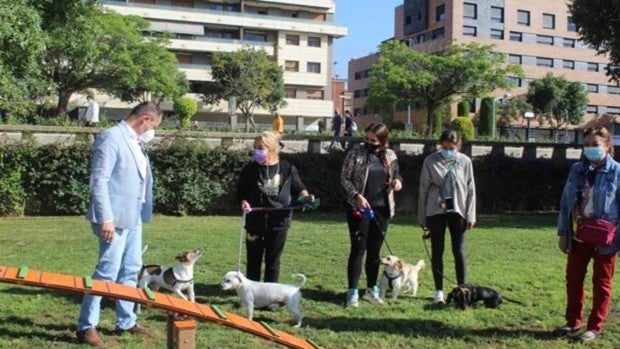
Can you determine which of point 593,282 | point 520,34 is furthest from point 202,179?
point 520,34

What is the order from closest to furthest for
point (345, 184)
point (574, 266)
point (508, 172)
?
point (574, 266)
point (345, 184)
point (508, 172)

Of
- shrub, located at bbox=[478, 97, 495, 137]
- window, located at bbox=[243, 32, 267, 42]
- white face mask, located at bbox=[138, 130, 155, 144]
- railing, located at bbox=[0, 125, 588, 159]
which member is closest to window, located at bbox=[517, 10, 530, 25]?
shrub, located at bbox=[478, 97, 495, 137]

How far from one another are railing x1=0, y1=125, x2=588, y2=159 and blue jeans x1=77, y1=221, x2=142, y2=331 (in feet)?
37.4

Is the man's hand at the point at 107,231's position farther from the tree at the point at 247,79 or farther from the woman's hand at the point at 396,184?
the tree at the point at 247,79

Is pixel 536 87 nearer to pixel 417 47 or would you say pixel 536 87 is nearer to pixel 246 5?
pixel 417 47

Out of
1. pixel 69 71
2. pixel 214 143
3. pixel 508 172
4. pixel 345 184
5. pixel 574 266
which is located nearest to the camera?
pixel 574 266

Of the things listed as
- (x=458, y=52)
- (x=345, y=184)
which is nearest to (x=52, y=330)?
(x=345, y=184)

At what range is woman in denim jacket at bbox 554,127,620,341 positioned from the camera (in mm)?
5621

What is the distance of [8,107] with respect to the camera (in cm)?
1446

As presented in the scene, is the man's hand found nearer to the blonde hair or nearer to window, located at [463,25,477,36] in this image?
the blonde hair

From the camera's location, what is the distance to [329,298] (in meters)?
7.30

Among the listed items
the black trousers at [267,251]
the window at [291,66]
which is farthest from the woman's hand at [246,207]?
the window at [291,66]

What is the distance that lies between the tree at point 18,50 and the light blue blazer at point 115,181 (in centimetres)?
705

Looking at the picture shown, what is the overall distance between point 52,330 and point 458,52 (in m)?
52.0
